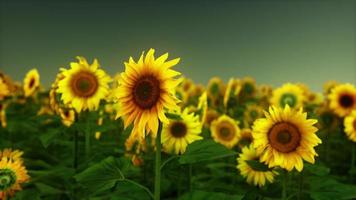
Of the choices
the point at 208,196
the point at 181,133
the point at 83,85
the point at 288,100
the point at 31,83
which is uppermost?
the point at 31,83

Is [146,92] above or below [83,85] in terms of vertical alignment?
below

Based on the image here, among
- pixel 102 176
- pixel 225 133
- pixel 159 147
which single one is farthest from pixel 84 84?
pixel 159 147

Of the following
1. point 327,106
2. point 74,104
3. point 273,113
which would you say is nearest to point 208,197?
point 273,113

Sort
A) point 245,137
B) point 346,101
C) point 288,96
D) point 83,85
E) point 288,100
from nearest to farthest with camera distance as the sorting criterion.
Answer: point 83,85 → point 245,137 → point 346,101 → point 288,100 → point 288,96

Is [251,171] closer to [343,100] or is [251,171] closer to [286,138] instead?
[286,138]

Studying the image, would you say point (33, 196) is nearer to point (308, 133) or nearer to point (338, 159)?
point (308, 133)
